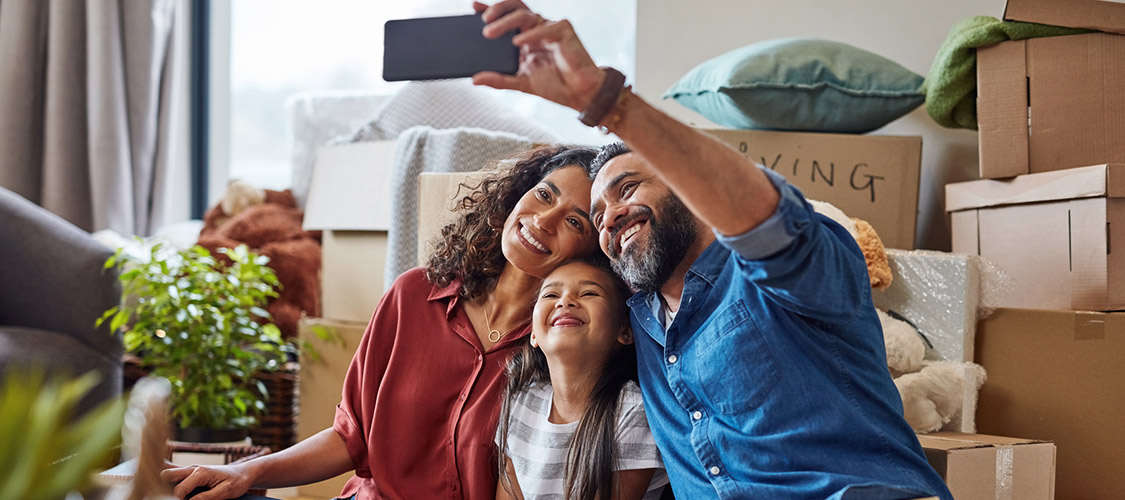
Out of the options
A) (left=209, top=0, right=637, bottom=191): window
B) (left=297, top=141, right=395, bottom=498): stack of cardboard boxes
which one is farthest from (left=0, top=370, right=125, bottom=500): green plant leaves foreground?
(left=209, top=0, right=637, bottom=191): window

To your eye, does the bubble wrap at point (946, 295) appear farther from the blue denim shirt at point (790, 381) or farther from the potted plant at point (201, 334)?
the potted plant at point (201, 334)

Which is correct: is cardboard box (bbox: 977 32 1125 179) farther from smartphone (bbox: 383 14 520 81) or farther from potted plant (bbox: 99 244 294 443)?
potted plant (bbox: 99 244 294 443)

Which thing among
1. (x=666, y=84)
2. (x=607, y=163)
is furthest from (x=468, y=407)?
(x=666, y=84)

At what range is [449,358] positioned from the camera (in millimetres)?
1328

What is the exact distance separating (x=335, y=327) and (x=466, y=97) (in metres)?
0.82

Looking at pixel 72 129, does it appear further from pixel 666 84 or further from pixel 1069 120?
pixel 1069 120

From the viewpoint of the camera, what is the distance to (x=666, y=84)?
2.41 metres

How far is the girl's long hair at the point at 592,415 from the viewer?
1.12 meters

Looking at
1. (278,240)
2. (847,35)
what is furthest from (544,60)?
(278,240)

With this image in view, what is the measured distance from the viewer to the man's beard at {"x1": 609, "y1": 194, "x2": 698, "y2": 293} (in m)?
1.06

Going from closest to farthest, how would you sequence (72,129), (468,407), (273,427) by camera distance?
(468,407), (273,427), (72,129)

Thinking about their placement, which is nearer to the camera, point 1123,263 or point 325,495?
point 1123,263

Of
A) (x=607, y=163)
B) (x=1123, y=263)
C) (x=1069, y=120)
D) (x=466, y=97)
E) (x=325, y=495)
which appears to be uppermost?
(x=466, y=97)

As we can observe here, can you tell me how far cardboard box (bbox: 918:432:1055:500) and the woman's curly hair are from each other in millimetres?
652
